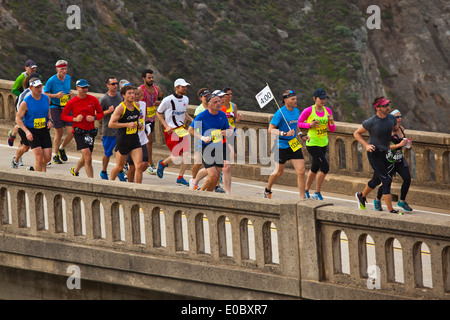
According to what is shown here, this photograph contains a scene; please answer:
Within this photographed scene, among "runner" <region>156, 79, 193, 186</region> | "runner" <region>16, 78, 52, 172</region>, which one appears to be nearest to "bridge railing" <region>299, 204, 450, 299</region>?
"runner" <region>16, 78, 52, 172</region>

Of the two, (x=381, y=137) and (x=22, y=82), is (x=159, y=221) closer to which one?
(x=381, y=137)

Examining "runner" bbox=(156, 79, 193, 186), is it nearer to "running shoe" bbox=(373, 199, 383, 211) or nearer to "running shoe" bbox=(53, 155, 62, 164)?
"running shoe" bbox=(53, 155, 62, 164)

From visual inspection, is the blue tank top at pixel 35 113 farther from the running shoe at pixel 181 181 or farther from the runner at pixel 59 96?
the running shoe at pixel 181 181

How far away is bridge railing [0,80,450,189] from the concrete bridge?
4.32 metres

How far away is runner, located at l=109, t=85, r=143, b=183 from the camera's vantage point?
13188mm

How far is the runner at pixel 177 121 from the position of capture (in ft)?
49.2

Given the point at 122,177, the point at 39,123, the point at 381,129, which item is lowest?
the point at 122,177

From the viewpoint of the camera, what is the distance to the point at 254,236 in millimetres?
Answer: 9336

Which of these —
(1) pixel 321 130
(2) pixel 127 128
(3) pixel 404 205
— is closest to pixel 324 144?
(1) pixel 321 130

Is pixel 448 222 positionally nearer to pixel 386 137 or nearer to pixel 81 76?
pixel 386 137

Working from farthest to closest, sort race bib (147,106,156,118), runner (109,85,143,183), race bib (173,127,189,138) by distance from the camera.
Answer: race bib (147,106,156,118), race bib (173,127,189,138), runner (109,85,143,183)

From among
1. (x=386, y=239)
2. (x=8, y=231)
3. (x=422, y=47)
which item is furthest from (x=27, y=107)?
(x=422, y=47)

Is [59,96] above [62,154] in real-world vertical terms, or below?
above

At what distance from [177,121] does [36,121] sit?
2594mm
